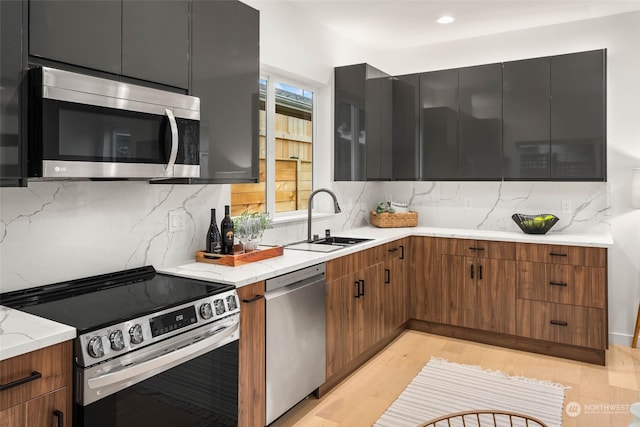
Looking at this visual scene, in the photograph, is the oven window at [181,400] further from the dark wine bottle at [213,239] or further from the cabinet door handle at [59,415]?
the dark wine bottle at [213,239]

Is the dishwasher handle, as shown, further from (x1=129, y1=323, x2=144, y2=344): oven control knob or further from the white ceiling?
the white ceiling

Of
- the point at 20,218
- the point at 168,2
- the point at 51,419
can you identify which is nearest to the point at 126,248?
the point at 20,218

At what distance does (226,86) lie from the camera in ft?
8.56

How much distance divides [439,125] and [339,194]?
3.77 ft

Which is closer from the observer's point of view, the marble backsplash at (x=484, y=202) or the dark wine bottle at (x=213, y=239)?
the dark wine bottle at (x=213, y=239)

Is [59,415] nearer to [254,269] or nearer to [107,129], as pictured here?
[107,129]

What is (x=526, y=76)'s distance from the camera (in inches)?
160

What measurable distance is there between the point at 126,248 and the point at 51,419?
1046mm

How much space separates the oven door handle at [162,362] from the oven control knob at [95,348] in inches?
3.0

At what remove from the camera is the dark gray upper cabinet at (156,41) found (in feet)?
6.66

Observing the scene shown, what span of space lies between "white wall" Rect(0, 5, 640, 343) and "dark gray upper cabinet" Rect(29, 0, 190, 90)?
23.0 inches

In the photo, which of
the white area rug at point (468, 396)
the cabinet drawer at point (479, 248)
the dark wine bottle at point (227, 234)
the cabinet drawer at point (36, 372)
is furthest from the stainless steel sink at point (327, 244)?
the cabinet drawer at point (36, 372)

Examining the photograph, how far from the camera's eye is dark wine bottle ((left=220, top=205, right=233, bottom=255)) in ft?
9.14

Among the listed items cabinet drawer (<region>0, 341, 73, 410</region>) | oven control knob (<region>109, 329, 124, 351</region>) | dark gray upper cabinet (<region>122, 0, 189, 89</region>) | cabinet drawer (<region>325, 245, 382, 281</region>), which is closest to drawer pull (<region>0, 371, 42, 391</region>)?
cabinet drawer (<region>0, 341, 73, 410</region>)
